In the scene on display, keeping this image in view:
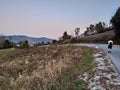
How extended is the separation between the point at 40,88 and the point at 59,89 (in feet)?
2.91

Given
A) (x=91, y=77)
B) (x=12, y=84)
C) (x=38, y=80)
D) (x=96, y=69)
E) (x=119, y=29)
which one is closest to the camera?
(x=12, y=84)

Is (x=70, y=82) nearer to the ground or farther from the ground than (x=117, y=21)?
nearer to the ground

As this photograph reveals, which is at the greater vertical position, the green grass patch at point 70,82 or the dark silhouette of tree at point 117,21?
the dark silhouette of tree at point 117,21

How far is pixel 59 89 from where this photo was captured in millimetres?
14258

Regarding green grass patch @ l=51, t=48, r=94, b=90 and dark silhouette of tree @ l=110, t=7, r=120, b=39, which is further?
dark silhouette of tree @ l=110, t=7, r=120, b=39

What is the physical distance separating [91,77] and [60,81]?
8.94ft

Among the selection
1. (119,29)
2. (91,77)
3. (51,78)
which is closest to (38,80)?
(51,78)

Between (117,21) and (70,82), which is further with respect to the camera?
(117,21)

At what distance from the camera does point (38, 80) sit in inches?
613

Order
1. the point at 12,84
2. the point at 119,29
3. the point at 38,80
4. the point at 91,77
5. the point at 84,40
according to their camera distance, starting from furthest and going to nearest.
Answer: the point at 84,40, the point at 119,29, the point at 91,77, the point at 38,80, the point at 12,84

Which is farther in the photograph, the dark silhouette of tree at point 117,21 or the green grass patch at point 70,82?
the dark silhouette of tree at point 117,21

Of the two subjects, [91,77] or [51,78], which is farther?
[91,77]

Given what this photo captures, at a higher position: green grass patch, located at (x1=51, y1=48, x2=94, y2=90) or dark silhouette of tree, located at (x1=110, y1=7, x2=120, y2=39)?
dark silhouette of tree, located at (x1=110, y1=7, x2=120, y2=39)

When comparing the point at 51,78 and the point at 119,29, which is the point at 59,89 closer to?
the point at 51,78
